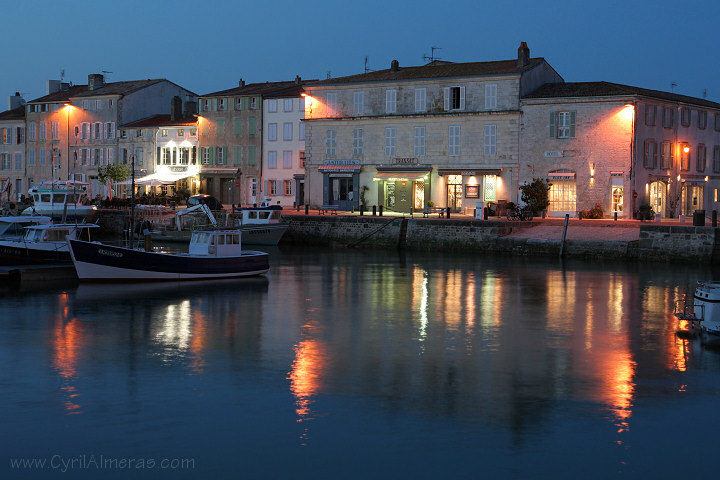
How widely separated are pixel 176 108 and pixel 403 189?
79.0 feet

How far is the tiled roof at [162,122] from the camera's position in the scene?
6825 centimetres

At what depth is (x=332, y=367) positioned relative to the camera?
17.7 meters

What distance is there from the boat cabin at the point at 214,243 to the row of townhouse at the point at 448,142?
21.5 m

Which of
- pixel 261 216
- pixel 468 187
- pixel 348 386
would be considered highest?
pixel 468 187

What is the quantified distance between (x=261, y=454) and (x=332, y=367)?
5.30 meters

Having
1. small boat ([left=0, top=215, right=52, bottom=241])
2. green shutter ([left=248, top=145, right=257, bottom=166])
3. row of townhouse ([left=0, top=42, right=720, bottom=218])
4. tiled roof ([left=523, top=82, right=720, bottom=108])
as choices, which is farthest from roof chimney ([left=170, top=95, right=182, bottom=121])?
small boat ([left=0, top=215, right=52, bottom=241])

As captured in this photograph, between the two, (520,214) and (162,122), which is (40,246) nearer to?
(520,214)

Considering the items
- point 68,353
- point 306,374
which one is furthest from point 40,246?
point 306,374

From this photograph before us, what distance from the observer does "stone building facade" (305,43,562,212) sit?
167ft

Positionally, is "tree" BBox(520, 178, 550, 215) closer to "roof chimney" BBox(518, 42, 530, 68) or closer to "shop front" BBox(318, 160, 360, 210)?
"roof chimney" BBox(518, 42, 530, 68)

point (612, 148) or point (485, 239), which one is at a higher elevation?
point (612, 148)

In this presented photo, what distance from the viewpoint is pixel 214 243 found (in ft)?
106

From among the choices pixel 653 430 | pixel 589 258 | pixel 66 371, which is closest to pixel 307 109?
pixel 589 258

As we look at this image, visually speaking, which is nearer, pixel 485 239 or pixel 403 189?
pixel 485 239
